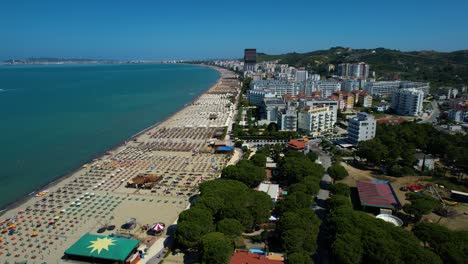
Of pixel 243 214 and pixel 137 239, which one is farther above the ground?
pixel 243 214

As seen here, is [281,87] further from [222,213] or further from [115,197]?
[222,213]

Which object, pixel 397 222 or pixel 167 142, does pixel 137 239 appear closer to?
pixel 397 222

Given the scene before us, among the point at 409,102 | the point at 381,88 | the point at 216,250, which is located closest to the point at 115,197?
the point at 216,250

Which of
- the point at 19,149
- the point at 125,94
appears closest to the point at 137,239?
Result: the point at 19,149

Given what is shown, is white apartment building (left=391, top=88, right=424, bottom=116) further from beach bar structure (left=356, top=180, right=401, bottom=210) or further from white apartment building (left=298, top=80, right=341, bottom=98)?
beach bar structure (left=356, top=180, right=401, bottom=210)

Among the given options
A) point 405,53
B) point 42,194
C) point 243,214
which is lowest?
point 42,194

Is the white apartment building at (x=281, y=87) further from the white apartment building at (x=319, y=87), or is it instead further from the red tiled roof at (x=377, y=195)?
the red tiled roof at (x=377, y=195)

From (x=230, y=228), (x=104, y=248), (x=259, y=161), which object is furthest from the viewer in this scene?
(x=259, y=161)
